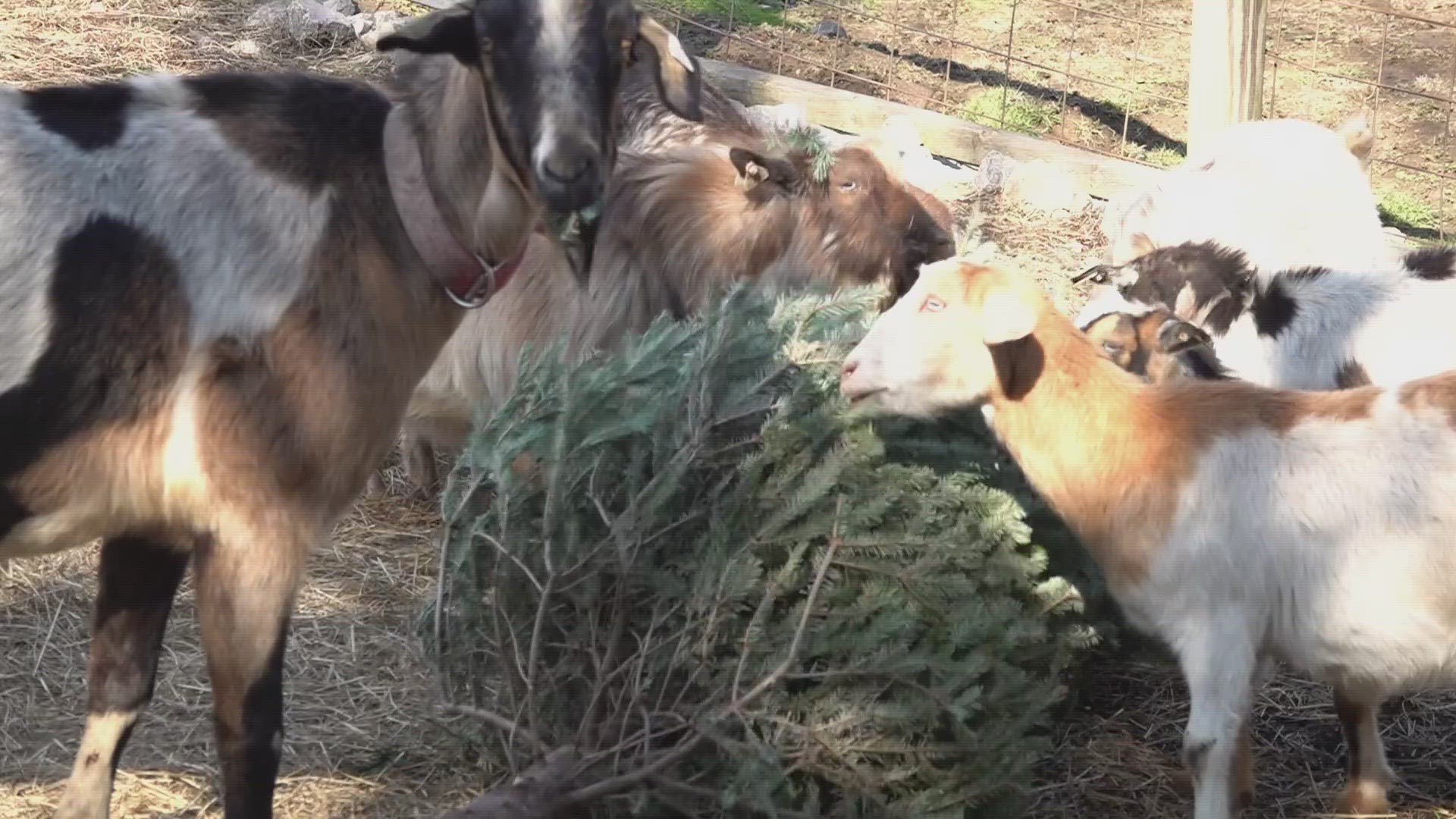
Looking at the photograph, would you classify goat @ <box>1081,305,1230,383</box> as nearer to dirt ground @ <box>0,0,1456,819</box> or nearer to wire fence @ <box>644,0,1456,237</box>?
dirt ground @ <box>0,0,1456,819</box>

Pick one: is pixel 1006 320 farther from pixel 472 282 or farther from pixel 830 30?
pixel 830 30

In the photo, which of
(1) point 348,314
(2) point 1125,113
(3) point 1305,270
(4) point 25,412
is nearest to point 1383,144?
(2) point 1125,113

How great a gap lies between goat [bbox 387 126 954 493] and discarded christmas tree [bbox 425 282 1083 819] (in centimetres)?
101

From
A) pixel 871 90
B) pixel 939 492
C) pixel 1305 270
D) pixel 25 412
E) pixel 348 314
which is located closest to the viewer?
pixel 25 412

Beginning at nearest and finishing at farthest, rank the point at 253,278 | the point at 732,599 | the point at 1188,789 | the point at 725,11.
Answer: the point at 253,278 < the point at 732,599 < the point at 1188,789 < the point at 725,11

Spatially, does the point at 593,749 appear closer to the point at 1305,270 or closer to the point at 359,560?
the point at 359,560

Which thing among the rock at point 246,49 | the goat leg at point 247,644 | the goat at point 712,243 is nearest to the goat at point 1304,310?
the goat at point 712,243

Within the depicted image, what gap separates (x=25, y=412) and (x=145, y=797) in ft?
4.68

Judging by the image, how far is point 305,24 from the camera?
30.7 feet

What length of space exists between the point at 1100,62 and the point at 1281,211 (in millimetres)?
3963

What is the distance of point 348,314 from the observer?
346 centimetres

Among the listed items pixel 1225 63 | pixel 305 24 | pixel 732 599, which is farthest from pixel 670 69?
pixel 305 24

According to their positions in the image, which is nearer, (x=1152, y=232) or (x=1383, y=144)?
(x=1152, y=232)

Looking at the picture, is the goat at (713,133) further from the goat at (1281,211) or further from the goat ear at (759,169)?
the goat at (1281,211)
